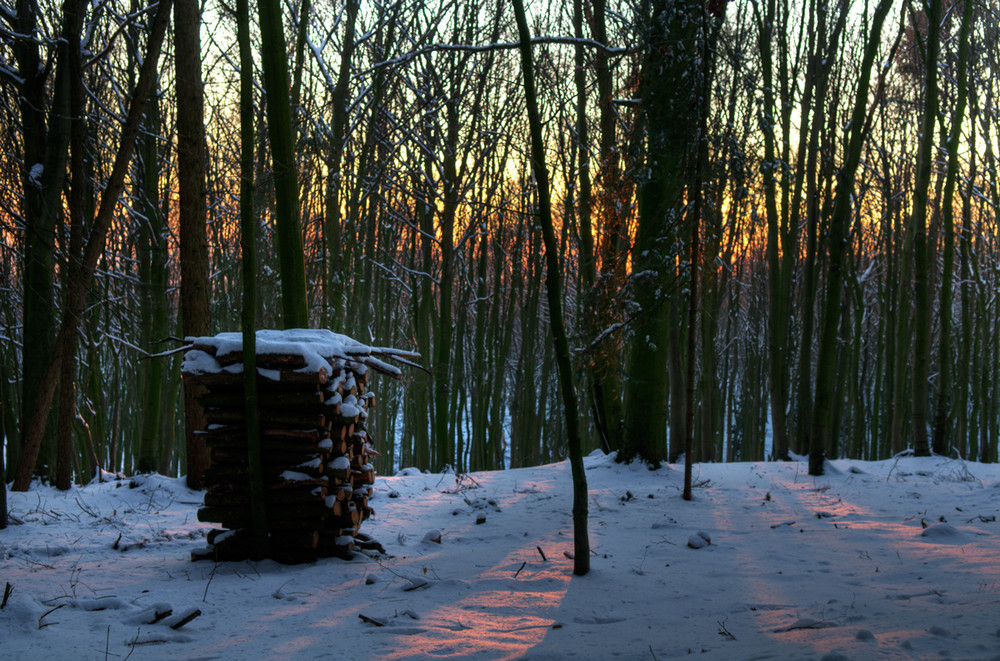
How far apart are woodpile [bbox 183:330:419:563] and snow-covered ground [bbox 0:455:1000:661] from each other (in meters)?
0.26

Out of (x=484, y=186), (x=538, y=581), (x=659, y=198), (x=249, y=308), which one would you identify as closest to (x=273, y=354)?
(x=249, y=308)

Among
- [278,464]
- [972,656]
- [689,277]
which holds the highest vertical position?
[689,277]

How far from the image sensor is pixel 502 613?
4508 mm

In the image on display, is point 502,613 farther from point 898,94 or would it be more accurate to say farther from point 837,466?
point 898,94

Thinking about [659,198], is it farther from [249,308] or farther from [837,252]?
[249,308]

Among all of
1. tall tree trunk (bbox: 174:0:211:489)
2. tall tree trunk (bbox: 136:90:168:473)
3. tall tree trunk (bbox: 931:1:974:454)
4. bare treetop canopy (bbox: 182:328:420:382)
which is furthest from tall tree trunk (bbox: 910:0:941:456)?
tall tree trunk (bbox: 136:90:168:473)

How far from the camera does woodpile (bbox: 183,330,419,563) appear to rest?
5688 mm

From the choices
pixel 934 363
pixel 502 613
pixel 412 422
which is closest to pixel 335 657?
pixel 502 613

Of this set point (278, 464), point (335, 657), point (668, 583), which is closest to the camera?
point (335, 657)

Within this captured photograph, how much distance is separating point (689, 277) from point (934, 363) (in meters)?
22.7

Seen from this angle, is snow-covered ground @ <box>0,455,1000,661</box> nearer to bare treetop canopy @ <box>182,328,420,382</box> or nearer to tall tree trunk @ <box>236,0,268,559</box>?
tall tree trunk @ <box>236,0,268,559</box>

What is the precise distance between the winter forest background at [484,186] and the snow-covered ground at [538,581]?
1.42m

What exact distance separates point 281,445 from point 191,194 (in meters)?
4.44

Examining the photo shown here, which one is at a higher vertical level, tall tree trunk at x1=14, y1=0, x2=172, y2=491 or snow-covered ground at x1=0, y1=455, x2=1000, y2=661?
tall tree trunk at x1=14, y1=0, x2=172, y2=491
